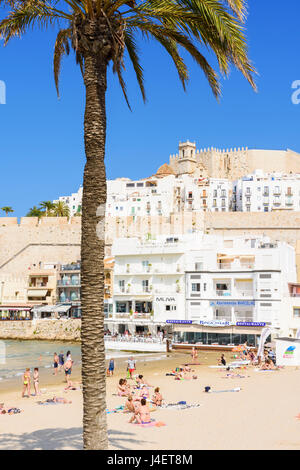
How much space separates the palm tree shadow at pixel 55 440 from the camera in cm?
1156

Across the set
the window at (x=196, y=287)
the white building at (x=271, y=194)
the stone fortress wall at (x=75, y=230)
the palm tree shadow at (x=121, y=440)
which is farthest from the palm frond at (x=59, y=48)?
the white building at (x=271, y=194)

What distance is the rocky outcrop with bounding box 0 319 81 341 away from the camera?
58.2 m

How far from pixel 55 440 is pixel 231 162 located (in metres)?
131

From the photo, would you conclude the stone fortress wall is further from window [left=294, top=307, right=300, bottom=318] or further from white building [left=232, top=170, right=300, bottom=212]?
window [left=294, top=307, right=300, bottom=318]

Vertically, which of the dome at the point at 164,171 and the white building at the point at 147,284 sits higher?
the dome at the point at 164,171

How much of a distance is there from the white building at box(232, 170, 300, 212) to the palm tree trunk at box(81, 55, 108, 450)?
9655 cm

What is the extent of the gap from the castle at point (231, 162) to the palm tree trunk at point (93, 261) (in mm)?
125573

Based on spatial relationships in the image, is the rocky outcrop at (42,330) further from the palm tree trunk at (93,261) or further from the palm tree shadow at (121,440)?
the palm tree trunk at (93,261)

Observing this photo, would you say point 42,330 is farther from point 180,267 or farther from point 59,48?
point 59,48

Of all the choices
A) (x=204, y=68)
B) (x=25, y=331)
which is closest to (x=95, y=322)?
(x=204, y=68)

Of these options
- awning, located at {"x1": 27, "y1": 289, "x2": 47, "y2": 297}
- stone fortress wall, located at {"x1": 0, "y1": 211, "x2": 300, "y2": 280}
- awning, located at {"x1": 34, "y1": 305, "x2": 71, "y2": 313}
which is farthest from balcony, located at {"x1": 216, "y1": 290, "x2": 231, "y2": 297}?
stone fortress wall, located at {"x1": 0, "y1": 211, "x2": 300, "y2": 280}

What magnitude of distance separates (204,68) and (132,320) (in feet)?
134

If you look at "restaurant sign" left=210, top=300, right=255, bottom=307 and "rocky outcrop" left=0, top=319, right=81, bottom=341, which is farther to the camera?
"rocky outcrop" left=0, top=319, right=81, bottom=341

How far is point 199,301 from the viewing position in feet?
148
